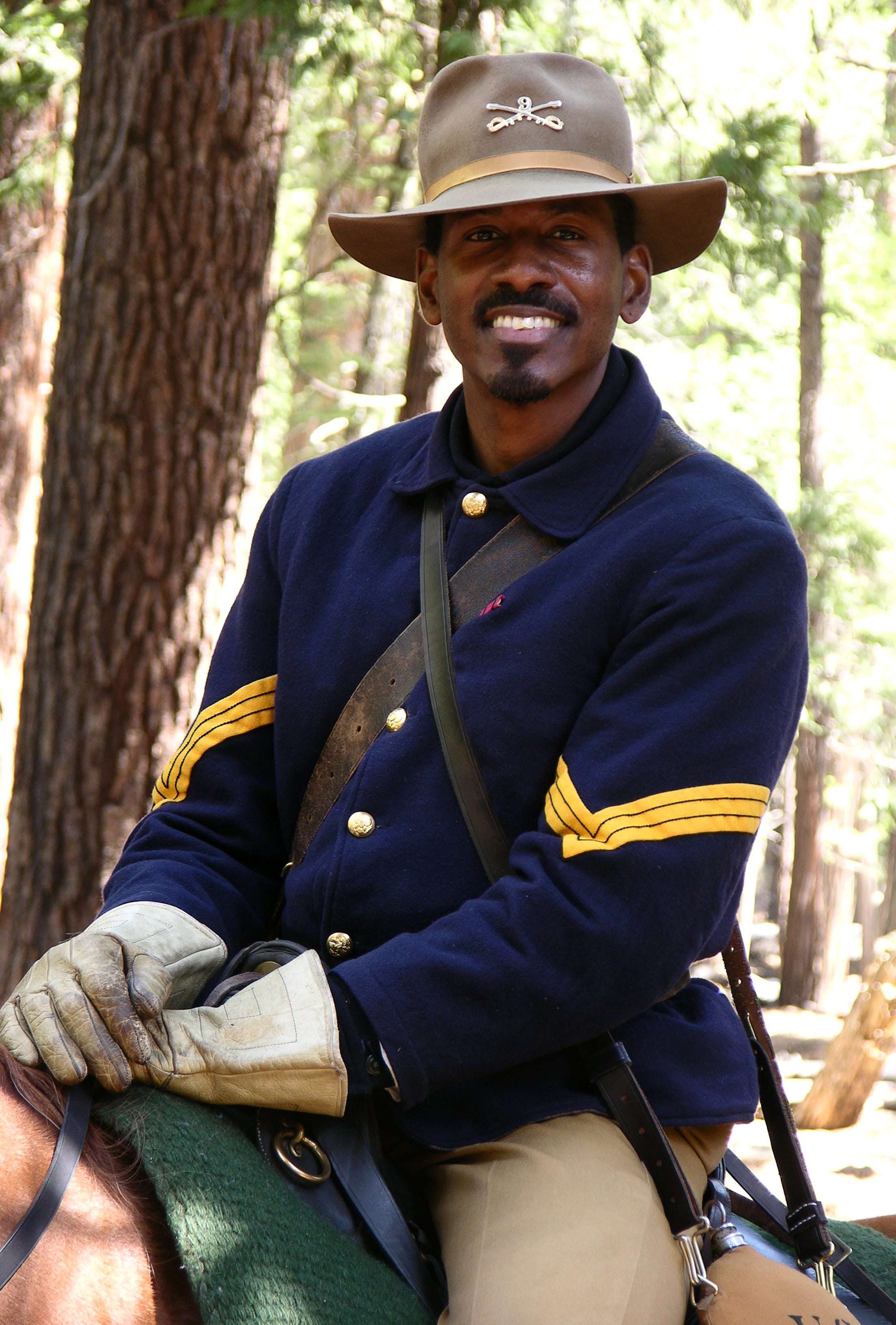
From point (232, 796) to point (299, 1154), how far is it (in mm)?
807

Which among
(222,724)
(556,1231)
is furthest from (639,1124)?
(222,724)

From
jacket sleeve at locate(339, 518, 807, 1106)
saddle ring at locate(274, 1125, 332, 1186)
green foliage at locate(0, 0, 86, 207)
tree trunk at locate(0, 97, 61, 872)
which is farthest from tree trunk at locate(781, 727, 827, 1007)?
saddle ring at locate(274, 1125, 332, 1186)

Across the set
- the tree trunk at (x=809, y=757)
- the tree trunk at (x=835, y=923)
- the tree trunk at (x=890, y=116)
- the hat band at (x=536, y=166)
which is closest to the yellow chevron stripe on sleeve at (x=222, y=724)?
the hat band at (x=536, y=166)

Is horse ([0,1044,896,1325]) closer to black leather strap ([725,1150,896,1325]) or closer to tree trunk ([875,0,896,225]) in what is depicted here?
black leather strap ([725,1150,896,1325])

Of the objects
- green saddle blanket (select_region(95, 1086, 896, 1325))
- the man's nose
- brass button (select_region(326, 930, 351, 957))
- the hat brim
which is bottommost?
green saddle blanket (select_region(95, 1086, 896, 1325))

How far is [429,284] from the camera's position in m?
2.71

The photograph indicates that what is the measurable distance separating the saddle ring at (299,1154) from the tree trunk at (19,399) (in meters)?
7.02

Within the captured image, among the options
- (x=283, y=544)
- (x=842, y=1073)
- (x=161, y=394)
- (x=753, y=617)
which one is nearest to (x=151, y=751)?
(x=161, y=394)

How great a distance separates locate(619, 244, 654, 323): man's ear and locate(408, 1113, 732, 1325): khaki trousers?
5.21 ft

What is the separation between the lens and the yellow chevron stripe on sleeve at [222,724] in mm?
2576

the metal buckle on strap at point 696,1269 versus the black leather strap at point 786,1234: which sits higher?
the metal buckle on strap at point 696,1269

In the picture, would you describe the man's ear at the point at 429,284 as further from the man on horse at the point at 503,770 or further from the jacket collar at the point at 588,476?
the jacket collar at the point at 588,476

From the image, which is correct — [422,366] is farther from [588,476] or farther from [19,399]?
[19,399]

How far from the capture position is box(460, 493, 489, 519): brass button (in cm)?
248
